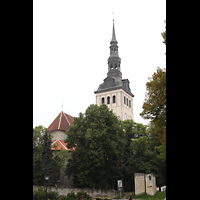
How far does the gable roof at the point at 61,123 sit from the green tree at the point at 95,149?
1373 centimetres

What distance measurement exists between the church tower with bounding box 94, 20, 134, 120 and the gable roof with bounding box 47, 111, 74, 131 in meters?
14.6

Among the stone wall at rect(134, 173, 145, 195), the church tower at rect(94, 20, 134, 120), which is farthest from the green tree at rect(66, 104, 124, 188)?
the church tower at rect(94, 20, 134, 120)

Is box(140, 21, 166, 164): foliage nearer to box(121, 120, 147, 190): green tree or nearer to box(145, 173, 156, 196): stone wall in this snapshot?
box(145, 173, 156, 196): stone wall

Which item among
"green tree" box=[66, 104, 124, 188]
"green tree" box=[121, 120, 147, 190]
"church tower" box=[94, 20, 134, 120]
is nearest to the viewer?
"green tree" box=[66, 104, 124, 188]

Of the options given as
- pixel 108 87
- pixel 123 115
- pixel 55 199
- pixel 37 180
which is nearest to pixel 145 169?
pixel 37 180

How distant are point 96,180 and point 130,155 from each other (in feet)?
26.9

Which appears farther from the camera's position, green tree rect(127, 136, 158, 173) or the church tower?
the church tower

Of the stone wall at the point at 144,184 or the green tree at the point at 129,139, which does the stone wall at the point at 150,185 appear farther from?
the green tree at the point at 129,139

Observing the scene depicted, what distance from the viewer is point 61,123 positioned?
45469mm

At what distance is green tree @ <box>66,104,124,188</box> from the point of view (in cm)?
2744

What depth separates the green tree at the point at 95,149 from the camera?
2744 cm
